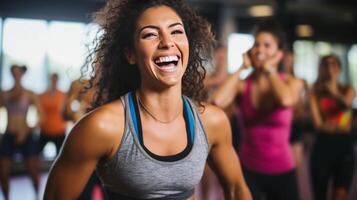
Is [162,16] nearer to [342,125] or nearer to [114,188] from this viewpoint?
[114,188]

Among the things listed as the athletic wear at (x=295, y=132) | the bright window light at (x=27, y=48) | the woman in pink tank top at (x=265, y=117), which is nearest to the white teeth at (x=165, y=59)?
the woman in pink tank top at (x=265, y=117)

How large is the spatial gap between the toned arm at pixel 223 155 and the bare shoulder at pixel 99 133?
11.8 inches

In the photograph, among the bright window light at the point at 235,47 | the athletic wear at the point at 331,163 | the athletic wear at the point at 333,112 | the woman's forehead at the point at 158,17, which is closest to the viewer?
the woman's forehead at the point at 158,17

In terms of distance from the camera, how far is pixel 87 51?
1721 millimetres

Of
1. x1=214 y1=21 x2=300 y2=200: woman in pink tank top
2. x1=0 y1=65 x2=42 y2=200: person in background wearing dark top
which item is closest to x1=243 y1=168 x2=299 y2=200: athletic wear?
x1=214 y1=21 x2=300 y2=200: woman in pink tank top

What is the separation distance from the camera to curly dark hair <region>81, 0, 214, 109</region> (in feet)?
4.93

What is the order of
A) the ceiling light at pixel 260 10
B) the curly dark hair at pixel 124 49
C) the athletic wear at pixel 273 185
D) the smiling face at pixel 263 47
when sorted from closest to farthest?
the curly dark hair at pixel 124 49
the athletic wear at pixel 273 185
the smiling face at pixel 263 47
the ceiling light at pixel 260 10

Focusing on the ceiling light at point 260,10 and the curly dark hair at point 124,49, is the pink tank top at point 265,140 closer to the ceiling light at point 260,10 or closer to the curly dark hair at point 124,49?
the curly dark hair at point 124,49

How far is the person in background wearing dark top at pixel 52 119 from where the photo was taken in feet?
17.4

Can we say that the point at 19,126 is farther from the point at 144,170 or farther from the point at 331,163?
the point at 144,170

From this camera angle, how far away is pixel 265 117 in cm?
263

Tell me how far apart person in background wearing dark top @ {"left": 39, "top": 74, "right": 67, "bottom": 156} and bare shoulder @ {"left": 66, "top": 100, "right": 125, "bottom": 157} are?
3896mm

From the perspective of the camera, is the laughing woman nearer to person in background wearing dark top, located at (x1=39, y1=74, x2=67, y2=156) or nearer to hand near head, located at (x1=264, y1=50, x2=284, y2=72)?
hand near head, located at (x1=264, y1=50, x2=284, y2=72)

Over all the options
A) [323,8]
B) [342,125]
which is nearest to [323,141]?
[342,125]
